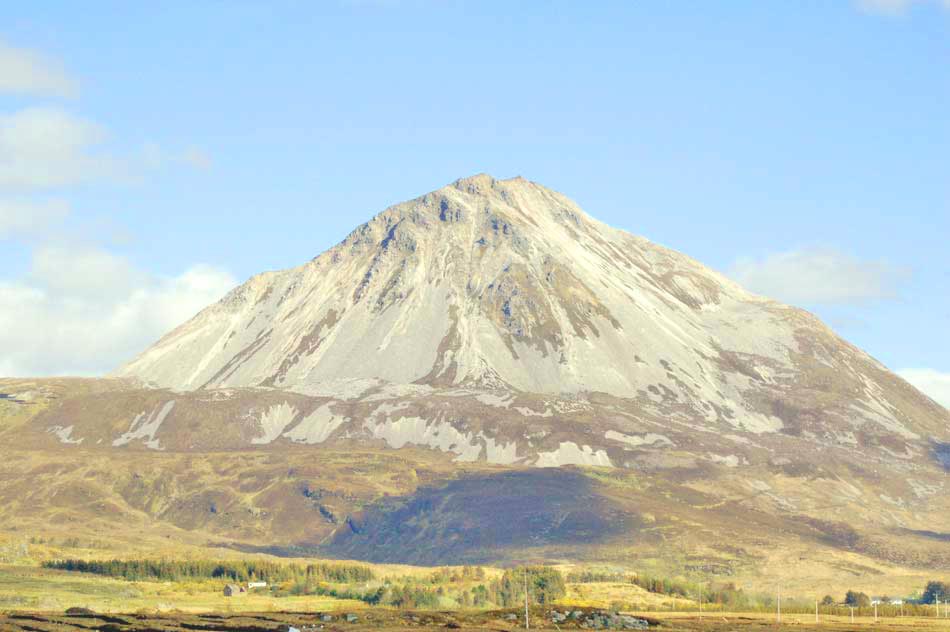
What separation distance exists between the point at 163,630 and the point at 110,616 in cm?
2090

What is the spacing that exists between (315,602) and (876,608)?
244 feet

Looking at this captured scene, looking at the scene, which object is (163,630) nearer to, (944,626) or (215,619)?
(215,619)

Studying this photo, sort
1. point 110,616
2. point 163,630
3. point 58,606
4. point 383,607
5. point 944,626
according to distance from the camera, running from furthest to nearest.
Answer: point 383,607 → point 58,606 → point 944,626 → point 110,616 → point 163,630

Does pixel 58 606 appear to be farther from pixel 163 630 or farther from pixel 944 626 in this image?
pixel 944 626

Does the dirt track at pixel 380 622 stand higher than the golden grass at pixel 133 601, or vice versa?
the golden grass at pixel 133 601

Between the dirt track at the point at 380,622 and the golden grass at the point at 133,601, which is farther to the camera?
the golden grass at the point at 133,601

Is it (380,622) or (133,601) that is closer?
(380,622)

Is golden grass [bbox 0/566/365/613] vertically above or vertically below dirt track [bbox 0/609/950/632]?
above

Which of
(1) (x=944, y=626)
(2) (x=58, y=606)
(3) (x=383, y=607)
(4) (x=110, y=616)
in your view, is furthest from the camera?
(3) (x=383, y=607)

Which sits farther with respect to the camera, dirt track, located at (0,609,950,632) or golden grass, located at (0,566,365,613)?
golden grass, located at (0,566,365,613)

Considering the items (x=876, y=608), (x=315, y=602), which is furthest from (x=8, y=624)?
(x=876, y=608)

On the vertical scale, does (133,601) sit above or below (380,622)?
above

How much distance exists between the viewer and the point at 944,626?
6324 inches

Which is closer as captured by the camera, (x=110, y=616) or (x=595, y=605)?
(x=110, y=616)
